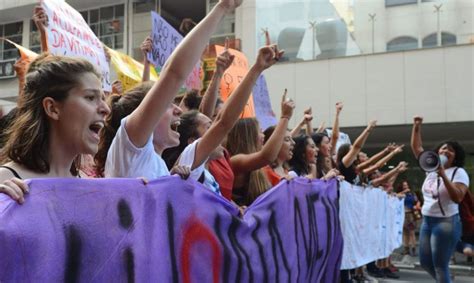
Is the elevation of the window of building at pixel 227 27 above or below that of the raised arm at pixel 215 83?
above

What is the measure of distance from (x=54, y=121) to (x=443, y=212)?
14.5ft

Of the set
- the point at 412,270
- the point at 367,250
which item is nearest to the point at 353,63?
the point at 412,270

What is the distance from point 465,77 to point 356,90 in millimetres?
3327

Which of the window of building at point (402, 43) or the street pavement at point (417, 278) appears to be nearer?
the street pavement at point (417, 278)

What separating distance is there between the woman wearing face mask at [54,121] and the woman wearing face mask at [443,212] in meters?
4.13

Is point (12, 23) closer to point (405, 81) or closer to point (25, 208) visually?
point (405, 81)

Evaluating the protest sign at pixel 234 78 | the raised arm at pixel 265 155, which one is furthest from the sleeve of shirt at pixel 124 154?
the protest sign at pixel 234 78

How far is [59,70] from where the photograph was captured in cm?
205

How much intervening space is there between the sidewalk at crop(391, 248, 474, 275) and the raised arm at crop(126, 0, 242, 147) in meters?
9.05

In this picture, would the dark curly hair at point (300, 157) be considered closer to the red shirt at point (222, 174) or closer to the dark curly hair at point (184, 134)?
the red shirt at point (222, 174)

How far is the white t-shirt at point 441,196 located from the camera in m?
5.43

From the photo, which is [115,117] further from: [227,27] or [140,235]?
[227,27]

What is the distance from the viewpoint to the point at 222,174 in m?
3.42

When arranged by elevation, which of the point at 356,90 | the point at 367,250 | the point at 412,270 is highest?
the point at 356,90
